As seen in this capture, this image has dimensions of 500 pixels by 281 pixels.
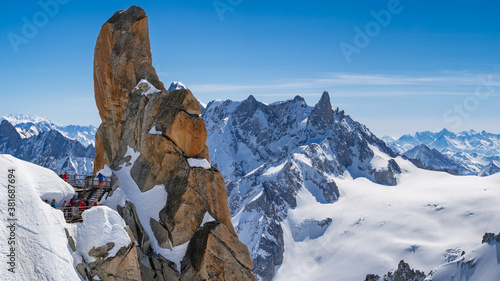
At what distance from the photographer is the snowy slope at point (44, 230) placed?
2505 cm

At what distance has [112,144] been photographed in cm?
4834

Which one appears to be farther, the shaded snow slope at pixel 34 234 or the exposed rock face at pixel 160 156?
the exposed rock face at pixel 160 156

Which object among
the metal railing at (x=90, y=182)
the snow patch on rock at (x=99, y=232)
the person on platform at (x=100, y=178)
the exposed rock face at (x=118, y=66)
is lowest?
the snow patch on rock at (x=99, y=232)

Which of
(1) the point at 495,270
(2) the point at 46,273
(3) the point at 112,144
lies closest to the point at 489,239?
(1) the point at 495,270

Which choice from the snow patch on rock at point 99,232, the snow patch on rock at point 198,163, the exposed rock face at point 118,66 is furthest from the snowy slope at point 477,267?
the snow patch on rock at point 99,232

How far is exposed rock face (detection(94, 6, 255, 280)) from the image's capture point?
34.6 m

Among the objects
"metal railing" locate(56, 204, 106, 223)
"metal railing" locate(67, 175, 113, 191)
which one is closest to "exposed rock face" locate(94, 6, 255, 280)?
"metal railing" locate(67, 175, 113, 191)

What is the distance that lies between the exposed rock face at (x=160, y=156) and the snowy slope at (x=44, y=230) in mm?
5666

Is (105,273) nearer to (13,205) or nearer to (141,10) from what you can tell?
(13,205)

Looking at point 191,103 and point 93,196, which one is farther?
point 191,103

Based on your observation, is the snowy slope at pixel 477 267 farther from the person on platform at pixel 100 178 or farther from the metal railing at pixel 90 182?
the person on platform at pixel 100 178

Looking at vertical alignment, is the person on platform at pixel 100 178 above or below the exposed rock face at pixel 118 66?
below

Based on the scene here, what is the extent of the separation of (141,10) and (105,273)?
30.8 m

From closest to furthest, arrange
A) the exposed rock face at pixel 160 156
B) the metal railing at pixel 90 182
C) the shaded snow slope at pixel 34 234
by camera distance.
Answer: the shaded snow slope at pixel 34 234
the exposed rock face at pixel 160 156
the metal railing at pixel 90 182
